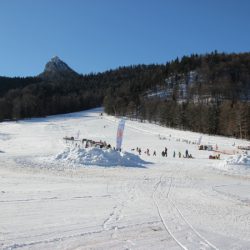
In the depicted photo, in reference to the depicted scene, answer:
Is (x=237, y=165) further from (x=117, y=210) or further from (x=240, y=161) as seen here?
(x=117, y=210)

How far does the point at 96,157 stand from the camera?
2872 centimetres

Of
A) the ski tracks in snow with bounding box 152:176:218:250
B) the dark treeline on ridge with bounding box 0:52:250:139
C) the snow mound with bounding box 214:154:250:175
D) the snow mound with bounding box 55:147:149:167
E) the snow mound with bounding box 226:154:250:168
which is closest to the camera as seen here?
the ski tracks in snow with bounding box 152:176:218:250

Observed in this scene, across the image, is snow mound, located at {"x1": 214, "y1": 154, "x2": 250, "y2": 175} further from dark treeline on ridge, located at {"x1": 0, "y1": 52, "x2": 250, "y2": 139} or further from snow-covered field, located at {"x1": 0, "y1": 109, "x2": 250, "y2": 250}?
dark treeline on ridge, located at {"x1": 0, "y1": 52, "x2": 250, "y2": 139}

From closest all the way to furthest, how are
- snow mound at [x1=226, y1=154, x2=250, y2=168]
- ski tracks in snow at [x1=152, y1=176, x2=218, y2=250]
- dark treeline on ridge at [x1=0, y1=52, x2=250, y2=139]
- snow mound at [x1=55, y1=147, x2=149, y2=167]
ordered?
ski tracks in snow at [x1=152, y1=176, x2=218, y2=250] → snow mound at [x1=55, y1=147, x2=149, y2=167] → snow mound at [x1=226, y1=154, x2=250, y2=168] → dark treeline on ridge at [x1=0, y1=52, x2=250, y2=139]

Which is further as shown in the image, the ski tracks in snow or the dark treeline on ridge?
the dark treeline on ridge

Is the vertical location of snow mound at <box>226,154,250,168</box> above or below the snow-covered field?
above

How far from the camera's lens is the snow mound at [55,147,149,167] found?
2821 centimetres

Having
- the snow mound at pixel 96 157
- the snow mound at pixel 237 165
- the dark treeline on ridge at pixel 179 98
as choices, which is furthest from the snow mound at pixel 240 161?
the dark treeline on ridge at pixel 179 98

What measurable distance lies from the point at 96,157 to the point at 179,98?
119 m

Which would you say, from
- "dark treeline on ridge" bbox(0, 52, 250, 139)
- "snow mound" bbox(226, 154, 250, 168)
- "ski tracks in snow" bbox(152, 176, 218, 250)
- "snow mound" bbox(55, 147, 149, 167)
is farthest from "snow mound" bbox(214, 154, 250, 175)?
"dark treeline on ridge" bbox(0, 52, 250, 139)

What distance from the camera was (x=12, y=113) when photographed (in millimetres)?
136375

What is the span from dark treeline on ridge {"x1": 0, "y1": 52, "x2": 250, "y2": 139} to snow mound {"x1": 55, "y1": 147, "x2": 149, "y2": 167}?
55.4m

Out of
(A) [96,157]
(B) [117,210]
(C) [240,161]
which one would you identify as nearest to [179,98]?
(C) [240,161]

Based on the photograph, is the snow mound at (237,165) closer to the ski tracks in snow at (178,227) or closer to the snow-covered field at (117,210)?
the snow-covered field at (117,210)
